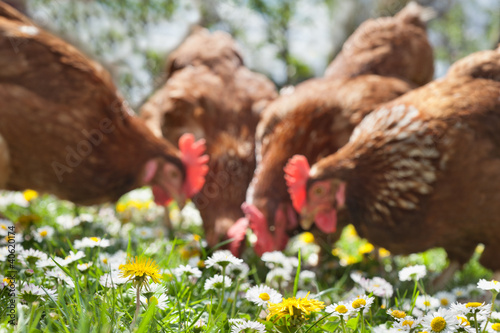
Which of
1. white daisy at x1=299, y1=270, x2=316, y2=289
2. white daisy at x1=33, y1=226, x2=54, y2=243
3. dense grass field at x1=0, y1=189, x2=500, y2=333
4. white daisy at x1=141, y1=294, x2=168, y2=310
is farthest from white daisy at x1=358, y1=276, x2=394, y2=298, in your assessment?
white daisy at x1=33, y1=226, x2=54, y2=243

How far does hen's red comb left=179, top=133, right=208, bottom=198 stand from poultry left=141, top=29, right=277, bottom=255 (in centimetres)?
8

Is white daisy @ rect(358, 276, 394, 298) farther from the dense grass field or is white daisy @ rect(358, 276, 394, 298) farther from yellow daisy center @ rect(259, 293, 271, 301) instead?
yellow daisy center @ rect(259, 293, 271, 301)

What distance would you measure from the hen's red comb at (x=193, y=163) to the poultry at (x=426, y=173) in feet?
2.26

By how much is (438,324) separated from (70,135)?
2.04m

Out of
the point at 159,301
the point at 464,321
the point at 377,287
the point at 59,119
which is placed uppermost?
the point at 59,119

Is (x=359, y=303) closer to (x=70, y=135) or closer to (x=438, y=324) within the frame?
(x=438, y=324)

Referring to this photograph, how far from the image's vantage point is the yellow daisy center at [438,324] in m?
1.00

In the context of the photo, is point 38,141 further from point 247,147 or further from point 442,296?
point 442,296

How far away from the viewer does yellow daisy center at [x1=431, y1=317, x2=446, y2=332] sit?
3.28ft

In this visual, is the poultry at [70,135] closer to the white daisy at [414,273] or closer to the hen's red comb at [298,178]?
the hen's red comb at [298,178]

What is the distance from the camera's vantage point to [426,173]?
1.99 meters

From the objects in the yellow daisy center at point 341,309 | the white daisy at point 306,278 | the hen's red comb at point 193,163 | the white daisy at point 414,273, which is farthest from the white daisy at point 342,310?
the hen's red comb at point 193,163

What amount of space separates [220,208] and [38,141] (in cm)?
106

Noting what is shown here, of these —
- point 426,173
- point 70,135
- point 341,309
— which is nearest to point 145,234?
point 70,135
